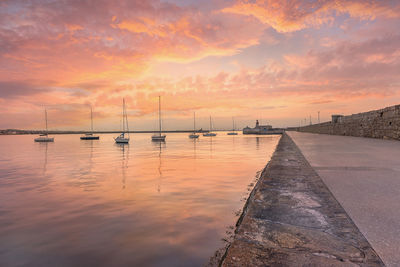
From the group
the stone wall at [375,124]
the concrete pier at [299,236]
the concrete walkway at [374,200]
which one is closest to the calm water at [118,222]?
the concrete pier at [299,236]

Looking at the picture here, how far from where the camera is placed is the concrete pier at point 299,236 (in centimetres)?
189

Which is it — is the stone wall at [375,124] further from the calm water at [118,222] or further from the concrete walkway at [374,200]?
the concrete walkway at [374,200]

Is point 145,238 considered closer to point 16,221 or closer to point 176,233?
point 176,233

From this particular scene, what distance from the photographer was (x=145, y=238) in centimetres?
486

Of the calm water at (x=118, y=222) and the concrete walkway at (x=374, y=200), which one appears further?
the calm water at (x=118, y=222)

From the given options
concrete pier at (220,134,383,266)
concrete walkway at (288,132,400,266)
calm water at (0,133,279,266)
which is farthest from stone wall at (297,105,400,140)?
concrete pier at (220,134,383,266)

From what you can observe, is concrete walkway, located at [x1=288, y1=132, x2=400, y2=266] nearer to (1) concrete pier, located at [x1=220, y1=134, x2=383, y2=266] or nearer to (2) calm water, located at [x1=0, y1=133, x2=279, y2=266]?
(1) concrete pier, located at [x1=220, y1=134, x2=383, y2=266]

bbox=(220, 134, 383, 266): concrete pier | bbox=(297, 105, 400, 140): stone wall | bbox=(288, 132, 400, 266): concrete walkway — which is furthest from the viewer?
bbox=(297, 105, 400, 140): stone wall

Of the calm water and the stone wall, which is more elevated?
the stone wall

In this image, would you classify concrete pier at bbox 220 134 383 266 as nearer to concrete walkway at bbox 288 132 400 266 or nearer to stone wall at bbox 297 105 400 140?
concrete walkway at bbox 288 132 400 266

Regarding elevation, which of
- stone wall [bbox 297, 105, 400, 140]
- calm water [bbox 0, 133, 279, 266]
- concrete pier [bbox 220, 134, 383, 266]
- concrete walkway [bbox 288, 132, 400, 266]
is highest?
stone wall [bbox 297, 105, 400, 140]

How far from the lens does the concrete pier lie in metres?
1.89

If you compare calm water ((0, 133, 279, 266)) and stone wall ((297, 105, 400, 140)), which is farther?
stone wall ((297, 105, 400, 140))

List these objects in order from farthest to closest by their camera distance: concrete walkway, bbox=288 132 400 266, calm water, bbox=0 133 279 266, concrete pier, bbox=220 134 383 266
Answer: calm water, bbox=0 133 279 266 → concrete walkway, bbox=288 132 400 266 → concrete pier, bbox=220 134 383 266
